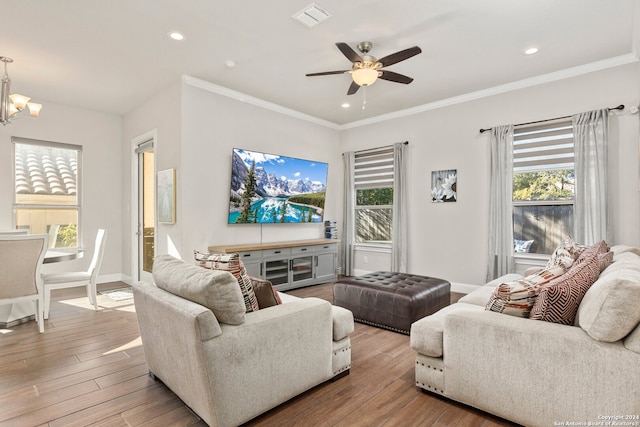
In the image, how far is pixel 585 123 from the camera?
12.8 feet

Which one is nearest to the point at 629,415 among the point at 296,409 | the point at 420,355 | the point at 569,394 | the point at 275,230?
the point at 569,394

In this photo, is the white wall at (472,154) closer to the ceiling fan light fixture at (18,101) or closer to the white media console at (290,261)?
the white media console at (290,261)

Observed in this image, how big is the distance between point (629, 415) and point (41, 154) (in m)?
7.11

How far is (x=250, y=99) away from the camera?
502 centimetres

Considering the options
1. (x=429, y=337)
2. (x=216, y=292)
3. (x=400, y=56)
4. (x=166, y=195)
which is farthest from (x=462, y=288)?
(x=166, y=195)

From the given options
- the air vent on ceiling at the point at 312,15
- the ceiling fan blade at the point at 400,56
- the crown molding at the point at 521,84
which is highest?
the air vent on ceiling at the point at 312,15

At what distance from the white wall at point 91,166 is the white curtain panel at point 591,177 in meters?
6.91

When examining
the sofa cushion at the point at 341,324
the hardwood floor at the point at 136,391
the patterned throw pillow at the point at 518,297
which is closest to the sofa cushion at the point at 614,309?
the patterned throw pillow at the point at 518,297

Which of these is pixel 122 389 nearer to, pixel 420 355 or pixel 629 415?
pixel 420 355

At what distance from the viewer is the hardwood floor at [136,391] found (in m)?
1.93

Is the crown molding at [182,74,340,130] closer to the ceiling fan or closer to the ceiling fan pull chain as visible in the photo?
the ceiling fan pull chain

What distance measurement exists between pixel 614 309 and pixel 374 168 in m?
4.78

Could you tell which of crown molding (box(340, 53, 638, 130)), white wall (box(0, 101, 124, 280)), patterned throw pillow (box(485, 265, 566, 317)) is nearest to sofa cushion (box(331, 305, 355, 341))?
patterned throw pillow (box(485, 265, 566, 317))

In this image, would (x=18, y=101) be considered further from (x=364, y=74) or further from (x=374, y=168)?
(x=374, y=168)
